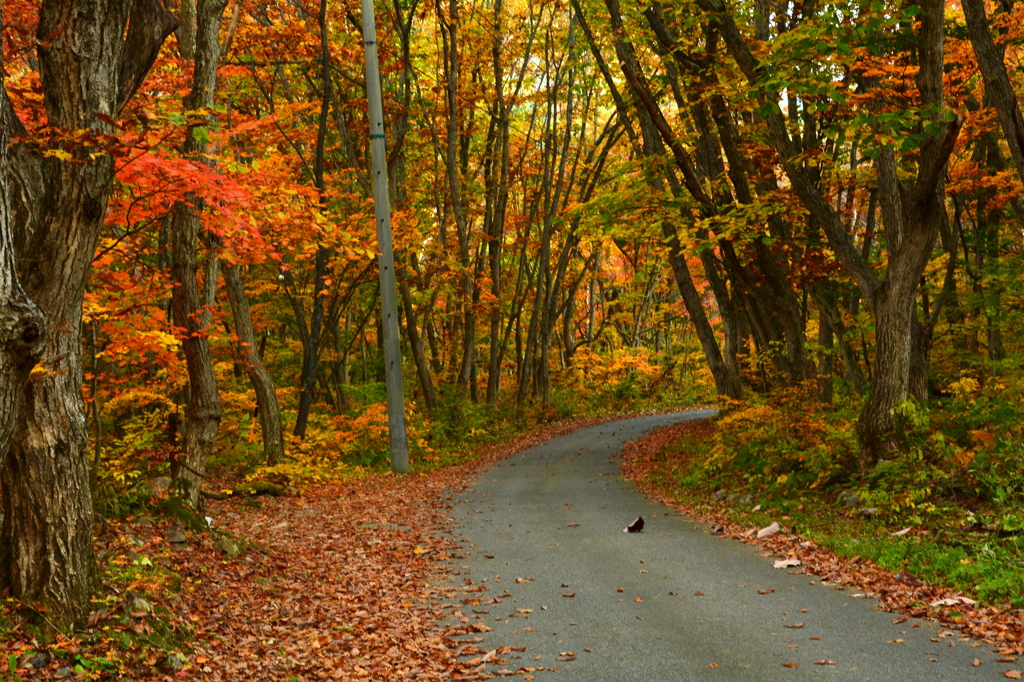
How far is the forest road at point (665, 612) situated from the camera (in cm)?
505

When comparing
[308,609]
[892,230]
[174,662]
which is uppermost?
[892,230]

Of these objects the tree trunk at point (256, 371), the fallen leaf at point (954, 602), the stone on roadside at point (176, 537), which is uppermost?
Answer: the tree trunk at point (256, 371)

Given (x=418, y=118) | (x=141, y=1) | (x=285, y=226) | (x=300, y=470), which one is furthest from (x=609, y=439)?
(x=141, y=1)

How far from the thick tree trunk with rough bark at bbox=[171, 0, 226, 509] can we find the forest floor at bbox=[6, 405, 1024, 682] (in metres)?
1.10

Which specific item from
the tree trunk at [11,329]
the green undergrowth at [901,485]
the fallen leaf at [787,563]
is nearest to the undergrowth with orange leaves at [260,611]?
the tree trunk at [11,329]

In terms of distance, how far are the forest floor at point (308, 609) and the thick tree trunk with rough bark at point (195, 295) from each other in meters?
1.10

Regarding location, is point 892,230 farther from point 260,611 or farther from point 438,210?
point 438,210

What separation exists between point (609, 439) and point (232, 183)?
15.7 metres

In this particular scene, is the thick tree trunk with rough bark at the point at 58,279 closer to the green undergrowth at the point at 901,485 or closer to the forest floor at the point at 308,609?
the forest floor at the point at 308,609

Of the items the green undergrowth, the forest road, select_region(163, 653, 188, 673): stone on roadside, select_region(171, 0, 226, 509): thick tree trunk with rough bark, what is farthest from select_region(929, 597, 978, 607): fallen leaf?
select_region(171, 0, 226, 509): thick tree trunk with rough bark

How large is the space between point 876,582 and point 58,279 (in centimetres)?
693

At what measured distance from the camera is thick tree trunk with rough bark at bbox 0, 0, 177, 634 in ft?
17.0

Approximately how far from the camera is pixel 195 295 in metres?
10.6

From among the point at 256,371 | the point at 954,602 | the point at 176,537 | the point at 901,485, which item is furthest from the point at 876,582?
the point at 256,371
